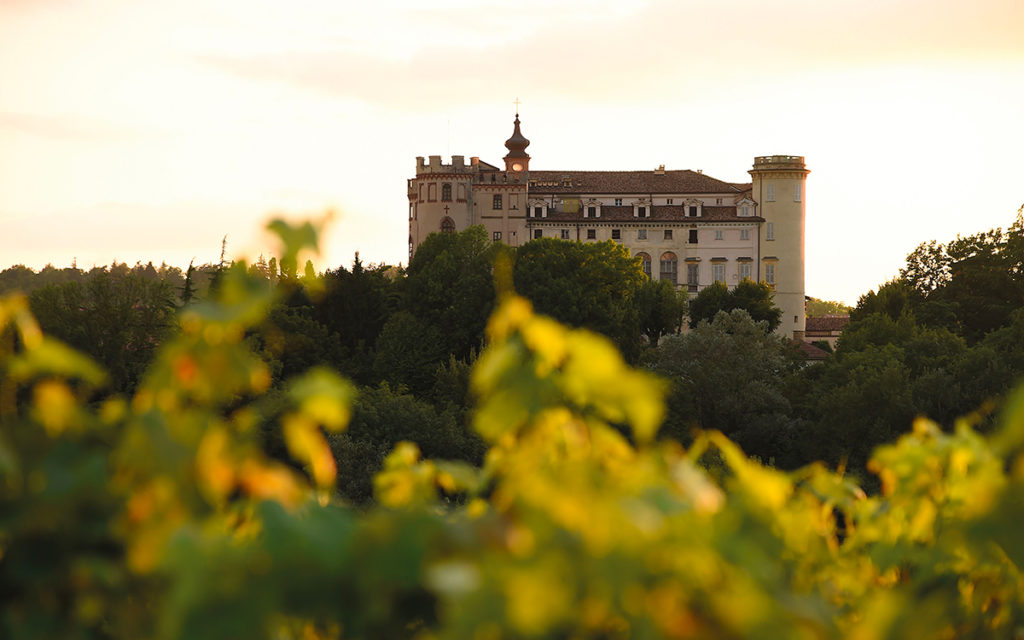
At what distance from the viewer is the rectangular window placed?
95.3 metres

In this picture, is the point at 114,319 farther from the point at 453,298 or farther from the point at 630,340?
the point at 630,340

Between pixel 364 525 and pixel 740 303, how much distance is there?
81568 mm

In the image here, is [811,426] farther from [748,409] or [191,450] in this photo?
[191,450]

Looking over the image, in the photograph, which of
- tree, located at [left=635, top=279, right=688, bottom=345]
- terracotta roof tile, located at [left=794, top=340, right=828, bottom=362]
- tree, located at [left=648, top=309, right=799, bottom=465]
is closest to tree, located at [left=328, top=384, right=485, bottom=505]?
tree, located at [left=648, top=309, right=799, bottom=465]

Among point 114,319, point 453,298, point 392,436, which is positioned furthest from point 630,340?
point 114,319

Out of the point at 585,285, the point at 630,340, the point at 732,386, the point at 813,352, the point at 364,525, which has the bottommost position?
the point at 813,352

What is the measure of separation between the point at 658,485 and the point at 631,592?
301 mm

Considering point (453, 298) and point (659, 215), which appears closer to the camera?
point (453, 298)

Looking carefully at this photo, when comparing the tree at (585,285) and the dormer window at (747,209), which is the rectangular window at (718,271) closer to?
the dormer window at (747,209)

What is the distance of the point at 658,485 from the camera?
1.90 metres

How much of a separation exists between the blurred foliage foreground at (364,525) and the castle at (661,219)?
91.1 meters

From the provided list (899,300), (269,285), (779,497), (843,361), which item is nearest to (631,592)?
(779,497)

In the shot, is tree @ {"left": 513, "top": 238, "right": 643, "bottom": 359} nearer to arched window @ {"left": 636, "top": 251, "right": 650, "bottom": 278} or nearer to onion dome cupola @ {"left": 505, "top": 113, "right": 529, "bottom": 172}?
arched window @ {"left": 636, "top": 251, "right": 650, "bottom": 278}

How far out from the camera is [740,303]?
81.9 m
